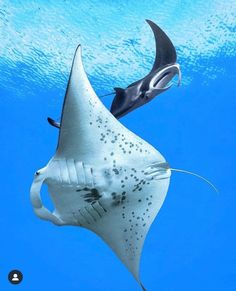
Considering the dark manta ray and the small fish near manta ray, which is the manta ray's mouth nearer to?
the dark manta ray

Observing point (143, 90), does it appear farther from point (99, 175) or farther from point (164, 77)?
point (99, 175)

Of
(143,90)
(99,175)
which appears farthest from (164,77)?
(99,175)

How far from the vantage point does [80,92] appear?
5.67ft

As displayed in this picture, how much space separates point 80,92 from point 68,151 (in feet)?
0.85

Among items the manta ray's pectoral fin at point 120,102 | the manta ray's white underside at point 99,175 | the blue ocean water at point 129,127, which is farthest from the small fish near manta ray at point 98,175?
the blue ocean water at point 129,127

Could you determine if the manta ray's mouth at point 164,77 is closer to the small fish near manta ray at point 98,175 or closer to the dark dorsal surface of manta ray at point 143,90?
the dark dorsal surface of manta ray at point 143,90

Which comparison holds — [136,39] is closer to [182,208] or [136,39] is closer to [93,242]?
[182,208]

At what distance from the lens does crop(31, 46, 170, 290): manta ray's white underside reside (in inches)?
70.5

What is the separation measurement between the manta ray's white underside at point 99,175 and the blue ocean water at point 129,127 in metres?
2.49

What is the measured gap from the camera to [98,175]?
1894mm

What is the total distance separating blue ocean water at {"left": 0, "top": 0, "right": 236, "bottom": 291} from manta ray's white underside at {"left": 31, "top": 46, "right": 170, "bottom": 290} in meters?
2.49

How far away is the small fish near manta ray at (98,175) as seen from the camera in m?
1.79

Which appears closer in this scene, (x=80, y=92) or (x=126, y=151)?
(x=80, y=92)

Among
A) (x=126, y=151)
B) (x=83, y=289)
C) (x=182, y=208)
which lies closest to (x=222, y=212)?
(x=182, y=208)
